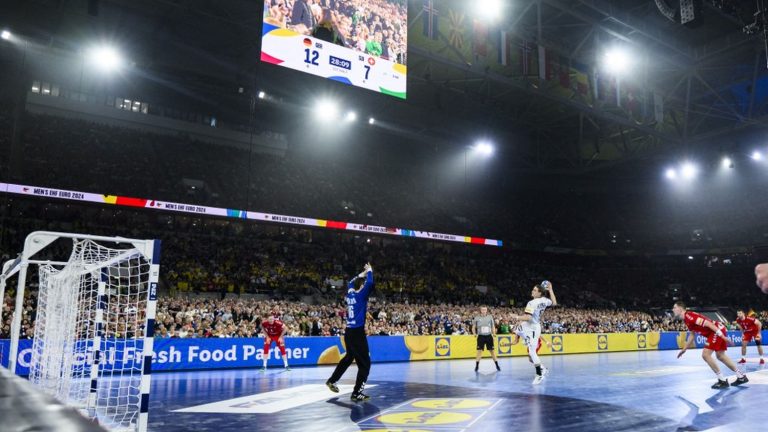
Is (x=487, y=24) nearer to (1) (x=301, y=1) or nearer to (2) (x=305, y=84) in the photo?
(1) (x=301, y=1)

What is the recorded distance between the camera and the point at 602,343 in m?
29.2

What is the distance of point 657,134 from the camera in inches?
1294

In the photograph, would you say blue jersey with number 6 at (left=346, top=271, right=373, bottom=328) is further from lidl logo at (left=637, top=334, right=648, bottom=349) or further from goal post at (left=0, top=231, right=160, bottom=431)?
lidl logo at (left=637, top=334, right=648, bottom=349)

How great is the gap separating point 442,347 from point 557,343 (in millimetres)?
7303

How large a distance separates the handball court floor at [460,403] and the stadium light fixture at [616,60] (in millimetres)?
16599

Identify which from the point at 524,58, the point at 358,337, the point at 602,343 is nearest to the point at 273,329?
the point at 358,337

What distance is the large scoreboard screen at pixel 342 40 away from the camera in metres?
17.6

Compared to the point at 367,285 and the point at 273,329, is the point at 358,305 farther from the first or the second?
the point at 273,329

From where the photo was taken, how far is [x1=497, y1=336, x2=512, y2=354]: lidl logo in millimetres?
25047

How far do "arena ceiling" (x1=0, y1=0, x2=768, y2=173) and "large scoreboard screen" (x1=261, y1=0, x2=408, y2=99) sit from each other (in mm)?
3485

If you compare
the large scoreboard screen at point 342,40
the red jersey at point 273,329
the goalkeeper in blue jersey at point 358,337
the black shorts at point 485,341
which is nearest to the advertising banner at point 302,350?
the black shorts at point 485,341

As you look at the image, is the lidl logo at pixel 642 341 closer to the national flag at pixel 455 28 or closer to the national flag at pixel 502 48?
the national flag at pixel 502 48

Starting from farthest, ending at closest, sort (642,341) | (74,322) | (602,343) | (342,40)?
1. (642,341)
2. (602,343)
3. (342,40)
4. (74,322)

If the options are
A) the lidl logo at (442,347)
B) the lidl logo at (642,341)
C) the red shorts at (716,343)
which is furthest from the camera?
the lidl logo at (642,341)
